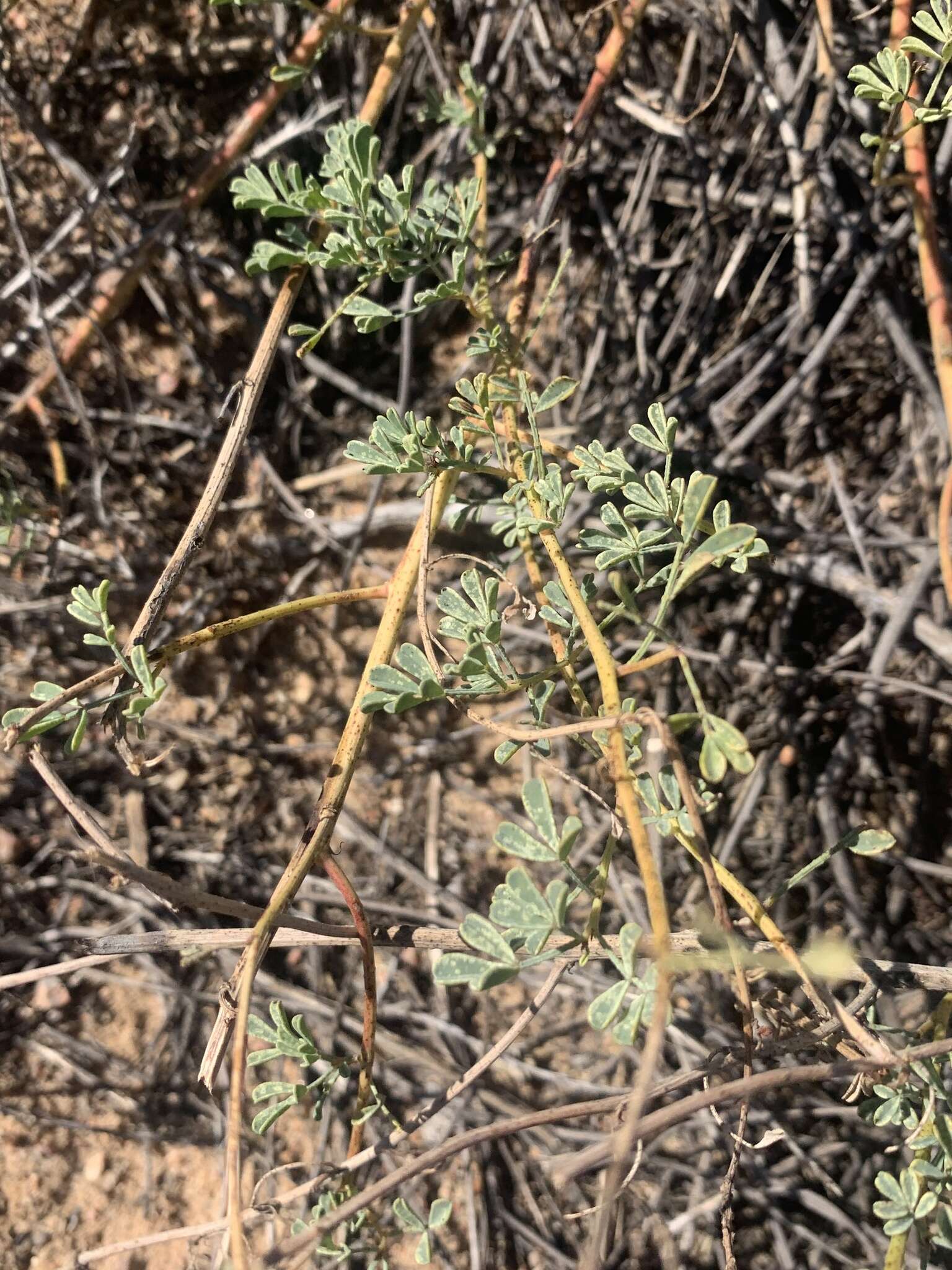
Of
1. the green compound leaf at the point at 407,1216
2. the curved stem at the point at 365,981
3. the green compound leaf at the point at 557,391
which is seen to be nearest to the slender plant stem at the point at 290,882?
the curved stem at the point at 365,981

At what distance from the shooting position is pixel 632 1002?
75 cm

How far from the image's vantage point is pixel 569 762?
2.03 m

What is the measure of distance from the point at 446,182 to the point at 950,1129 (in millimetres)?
1702

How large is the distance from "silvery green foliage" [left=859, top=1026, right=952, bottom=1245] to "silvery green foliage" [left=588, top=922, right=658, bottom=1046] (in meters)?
Result: 0.34

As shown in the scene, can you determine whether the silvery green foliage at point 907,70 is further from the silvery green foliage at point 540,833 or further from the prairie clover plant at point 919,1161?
the prairie clover plant at point 919,1161

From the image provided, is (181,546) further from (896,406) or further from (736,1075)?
(896,406)

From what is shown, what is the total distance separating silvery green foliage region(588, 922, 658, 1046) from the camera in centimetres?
73

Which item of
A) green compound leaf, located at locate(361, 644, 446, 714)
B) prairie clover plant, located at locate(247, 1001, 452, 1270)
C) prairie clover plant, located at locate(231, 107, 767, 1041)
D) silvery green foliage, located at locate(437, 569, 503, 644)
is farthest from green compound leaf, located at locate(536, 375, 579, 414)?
prairie clover plant, located at locate(247, 1001, 452, 1270)

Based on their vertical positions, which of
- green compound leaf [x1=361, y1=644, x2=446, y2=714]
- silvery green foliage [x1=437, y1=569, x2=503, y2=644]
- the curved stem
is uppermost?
silvery green foliage [x1=437, y1=569, x2=503, y2=644]

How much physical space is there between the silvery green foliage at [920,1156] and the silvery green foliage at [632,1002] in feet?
1.12

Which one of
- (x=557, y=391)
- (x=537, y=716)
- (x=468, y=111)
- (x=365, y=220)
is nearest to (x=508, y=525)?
(x=557, y=391)

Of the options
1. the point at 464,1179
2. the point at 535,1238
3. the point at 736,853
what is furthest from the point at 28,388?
the point at 535,1238

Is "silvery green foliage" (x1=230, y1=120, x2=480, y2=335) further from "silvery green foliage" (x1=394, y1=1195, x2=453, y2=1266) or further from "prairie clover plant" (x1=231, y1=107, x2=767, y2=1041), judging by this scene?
"silvery green foliage" (x1=394, y1=1195, x2=453, y2=1266)

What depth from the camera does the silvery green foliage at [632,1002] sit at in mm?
728
